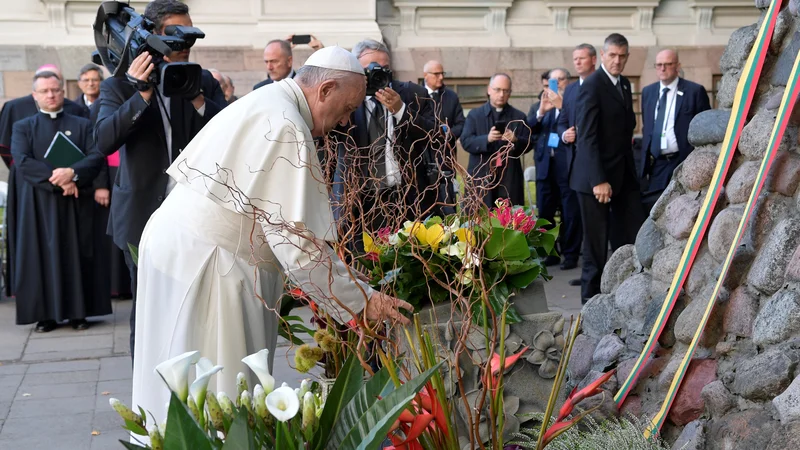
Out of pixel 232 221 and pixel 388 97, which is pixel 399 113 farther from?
pixel 232 221

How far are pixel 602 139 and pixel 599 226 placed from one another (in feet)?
2.20

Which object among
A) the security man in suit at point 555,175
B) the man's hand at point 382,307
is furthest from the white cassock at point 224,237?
the security man in suit at point 555,175

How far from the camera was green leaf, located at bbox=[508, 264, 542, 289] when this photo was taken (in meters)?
3.84

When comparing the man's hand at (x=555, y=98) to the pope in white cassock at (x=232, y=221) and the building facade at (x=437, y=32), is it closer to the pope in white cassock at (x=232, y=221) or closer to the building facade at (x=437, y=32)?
the building facade at (x=437, y=32)

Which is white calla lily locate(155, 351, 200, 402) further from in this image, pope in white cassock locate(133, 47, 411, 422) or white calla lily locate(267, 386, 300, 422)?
pope in white cassock locate(133, 47, 411, 422)

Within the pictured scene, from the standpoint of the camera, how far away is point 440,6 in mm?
14625

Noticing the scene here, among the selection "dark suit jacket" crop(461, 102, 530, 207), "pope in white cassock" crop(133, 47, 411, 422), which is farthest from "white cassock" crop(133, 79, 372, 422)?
"dark suit jacket" crop(461, 102, 530, 207)

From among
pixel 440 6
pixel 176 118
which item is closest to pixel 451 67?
pixel 440 6

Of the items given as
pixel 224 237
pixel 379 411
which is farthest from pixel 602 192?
pixel 379 411

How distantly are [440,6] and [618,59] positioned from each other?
21.8 ft

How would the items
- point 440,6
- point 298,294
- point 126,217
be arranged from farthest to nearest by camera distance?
1. point 440,6
2. point 126,217
3. point 298,294

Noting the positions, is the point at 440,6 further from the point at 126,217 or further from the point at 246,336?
the point at 246,336

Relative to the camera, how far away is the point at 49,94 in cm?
845

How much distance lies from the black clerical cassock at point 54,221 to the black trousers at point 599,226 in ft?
12.6
